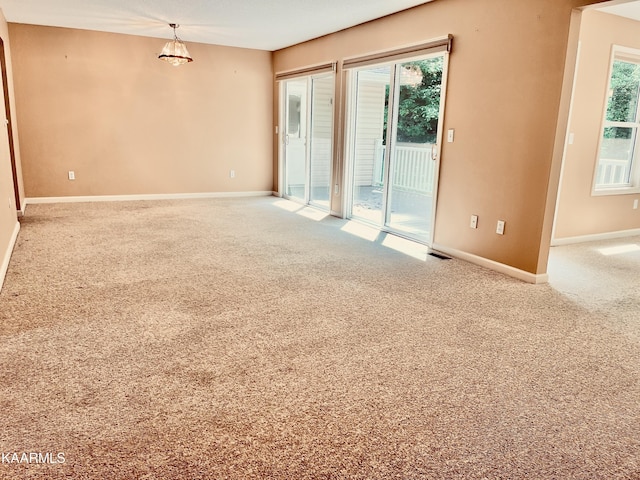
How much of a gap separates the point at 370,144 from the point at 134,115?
370cm

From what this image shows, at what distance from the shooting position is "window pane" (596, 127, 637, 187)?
17.6 feet

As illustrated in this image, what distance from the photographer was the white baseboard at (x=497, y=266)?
12.4ft

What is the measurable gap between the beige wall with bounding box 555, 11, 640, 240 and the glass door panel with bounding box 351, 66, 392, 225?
2.00m

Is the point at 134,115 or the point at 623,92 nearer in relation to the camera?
the point at 623,92

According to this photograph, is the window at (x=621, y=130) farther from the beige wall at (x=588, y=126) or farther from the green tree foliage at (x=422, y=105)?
the green tree foliage at (x=422, y=105)

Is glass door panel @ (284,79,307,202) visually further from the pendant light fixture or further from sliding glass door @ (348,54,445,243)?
the pendant light fixture

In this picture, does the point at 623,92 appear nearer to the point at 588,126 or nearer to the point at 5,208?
the point at 588,126

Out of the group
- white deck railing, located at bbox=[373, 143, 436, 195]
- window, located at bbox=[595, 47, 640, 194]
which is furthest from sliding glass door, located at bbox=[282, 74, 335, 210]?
window, located at bbox=[595, 47, 640, 194]

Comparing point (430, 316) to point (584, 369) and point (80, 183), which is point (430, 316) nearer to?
point (584, 369)

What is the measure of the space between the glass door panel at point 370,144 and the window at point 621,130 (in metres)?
2.45

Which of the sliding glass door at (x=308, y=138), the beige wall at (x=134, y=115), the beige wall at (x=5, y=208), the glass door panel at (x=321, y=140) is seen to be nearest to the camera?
the beige wall at (x=5, y=208)

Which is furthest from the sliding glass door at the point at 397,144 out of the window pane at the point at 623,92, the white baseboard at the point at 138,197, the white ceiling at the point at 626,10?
the white baseboard at the point at 138,197

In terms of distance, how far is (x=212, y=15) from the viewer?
527 centimetres

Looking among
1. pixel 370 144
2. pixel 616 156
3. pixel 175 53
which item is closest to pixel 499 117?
pixel 370 144
